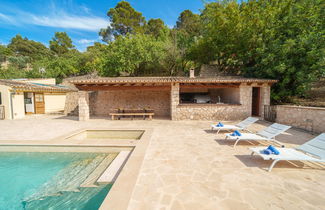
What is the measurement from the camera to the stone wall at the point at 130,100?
43.4ft

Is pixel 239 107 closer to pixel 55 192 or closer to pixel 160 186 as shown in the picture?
pixel 160 186

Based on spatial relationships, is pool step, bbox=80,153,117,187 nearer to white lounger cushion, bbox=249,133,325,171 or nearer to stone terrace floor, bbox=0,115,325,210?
stone terrace floor, bbox=0,115,325,210

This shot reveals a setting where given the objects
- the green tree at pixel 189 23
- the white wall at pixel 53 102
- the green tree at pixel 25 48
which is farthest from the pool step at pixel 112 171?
the green tree at pixel 25 48

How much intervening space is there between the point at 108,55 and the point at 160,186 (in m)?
21.8

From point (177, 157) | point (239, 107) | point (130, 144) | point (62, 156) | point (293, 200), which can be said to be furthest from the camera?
point (239, 107)

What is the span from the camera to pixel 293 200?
254 cm

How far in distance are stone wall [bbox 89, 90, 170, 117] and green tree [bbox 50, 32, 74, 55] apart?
35040mm

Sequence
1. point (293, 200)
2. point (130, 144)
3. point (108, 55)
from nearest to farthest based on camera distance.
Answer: point (293, 200) < point (130, 144) < point (108, 55)

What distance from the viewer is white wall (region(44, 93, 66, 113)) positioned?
51.2ft

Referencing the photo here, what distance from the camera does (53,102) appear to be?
16.2 meters

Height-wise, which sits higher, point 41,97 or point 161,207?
point 41,97

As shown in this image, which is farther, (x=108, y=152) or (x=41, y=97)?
(x=41, y=97)

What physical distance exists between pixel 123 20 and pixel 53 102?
20.7 m

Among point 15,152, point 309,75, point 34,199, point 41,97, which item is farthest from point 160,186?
point 41,97
